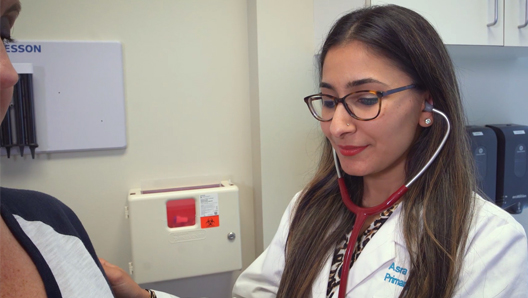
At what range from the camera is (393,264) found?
78cm

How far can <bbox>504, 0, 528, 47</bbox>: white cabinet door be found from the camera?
1284 millimetres

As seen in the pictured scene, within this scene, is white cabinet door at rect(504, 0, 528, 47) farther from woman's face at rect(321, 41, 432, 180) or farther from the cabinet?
woman's face at rect(321, 41, 432, 180)

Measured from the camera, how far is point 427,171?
32.4 inches

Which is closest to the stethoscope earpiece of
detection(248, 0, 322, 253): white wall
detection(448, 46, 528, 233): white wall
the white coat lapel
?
the white coat lapel

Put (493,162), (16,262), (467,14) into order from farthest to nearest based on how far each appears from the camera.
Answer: (493,162)
(467,14)
(16,262)

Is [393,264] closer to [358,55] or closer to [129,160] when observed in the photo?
[358,55]

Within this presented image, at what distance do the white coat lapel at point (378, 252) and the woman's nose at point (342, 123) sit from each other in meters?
0.23

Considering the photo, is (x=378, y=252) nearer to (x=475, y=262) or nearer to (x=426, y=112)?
(x=475, y=262)

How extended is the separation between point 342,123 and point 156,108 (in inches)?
35.0

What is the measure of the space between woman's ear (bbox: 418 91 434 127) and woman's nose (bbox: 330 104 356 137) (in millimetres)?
165

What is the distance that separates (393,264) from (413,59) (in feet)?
1.52

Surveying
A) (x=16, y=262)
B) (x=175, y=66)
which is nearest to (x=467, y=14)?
(x=175, y=66)

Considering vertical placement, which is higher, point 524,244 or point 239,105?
point 239,105

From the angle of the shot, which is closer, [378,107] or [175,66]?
[378,107]
